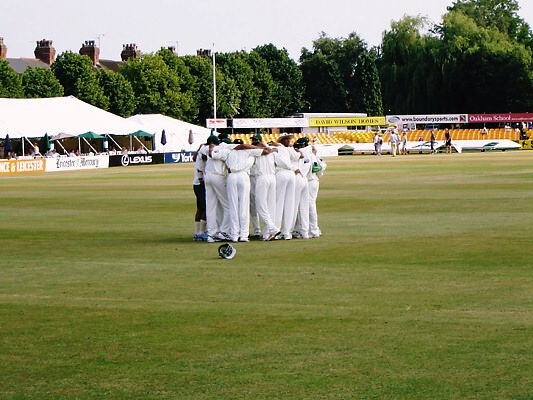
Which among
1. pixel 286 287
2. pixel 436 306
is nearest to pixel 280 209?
pixel 286 287

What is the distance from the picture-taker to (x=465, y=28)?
120938 millimetres

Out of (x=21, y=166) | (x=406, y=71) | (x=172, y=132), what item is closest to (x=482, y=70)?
(x=406, y=71)

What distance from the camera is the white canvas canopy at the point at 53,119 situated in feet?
226

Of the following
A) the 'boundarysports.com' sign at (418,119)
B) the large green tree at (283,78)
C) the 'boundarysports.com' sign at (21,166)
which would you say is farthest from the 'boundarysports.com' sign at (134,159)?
the large green tree at (283,78)

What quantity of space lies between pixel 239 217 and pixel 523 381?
1138 cm

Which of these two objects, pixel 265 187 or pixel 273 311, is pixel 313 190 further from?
pixel 273 311

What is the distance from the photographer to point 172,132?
3393 inches

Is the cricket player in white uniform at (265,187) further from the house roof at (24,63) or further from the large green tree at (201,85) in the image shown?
the house roof at (24,63)

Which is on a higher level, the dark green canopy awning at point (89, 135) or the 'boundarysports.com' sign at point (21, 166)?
the dark green canopy awning at point (89, 135)

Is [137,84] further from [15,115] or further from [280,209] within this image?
[280,209]

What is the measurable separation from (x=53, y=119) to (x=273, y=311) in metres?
61.8

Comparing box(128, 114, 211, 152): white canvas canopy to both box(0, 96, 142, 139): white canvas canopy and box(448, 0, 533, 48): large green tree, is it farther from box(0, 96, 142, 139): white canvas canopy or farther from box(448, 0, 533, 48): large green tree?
box(448, 0, 533, 48): large green tree

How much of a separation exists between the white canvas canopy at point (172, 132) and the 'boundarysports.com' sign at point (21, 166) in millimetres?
20511

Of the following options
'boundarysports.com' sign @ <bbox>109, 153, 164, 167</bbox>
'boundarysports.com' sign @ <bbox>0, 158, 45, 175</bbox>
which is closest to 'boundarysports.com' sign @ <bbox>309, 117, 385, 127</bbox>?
'boundarysports.com' sign @ <bbox>109, 153, 164, 167</bbox>
